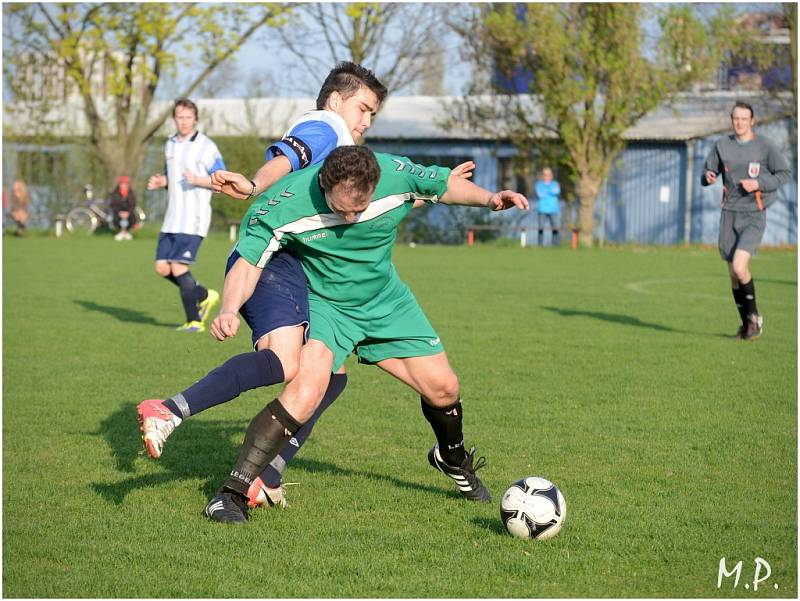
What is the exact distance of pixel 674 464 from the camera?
6.42 m

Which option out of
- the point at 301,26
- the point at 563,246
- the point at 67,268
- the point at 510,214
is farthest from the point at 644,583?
the point at 301,26

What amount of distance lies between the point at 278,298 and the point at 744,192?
7.87 m

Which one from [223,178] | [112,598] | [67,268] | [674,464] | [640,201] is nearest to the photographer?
[112,598]

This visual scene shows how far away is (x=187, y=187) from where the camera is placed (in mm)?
12438

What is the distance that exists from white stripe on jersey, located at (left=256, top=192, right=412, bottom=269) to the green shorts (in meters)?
0.40

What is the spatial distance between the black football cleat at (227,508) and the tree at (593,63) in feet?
93.0

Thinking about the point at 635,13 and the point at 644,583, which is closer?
the point at 644,583

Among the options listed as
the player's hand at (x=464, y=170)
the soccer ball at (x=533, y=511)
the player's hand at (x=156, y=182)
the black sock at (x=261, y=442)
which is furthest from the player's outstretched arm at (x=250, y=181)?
the player's hand at (x=156, y=182)

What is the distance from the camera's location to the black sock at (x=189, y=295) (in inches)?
488

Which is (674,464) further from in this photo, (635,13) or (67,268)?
(635,13)

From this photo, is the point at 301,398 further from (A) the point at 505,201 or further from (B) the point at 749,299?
(B) the point at 749,299

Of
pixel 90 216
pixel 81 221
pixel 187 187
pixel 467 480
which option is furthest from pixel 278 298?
pixel 81 221

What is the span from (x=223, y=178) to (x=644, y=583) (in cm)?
235

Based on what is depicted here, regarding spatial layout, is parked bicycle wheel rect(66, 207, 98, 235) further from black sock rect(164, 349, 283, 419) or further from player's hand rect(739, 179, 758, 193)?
black sock rect(164, 349, 283, 419)
